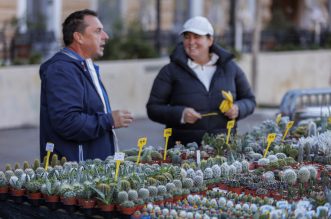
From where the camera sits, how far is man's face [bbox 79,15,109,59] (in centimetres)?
551

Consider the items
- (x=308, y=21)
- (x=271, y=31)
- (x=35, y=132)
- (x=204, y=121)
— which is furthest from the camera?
(x=308, y=21)

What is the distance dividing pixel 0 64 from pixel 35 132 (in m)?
1.27

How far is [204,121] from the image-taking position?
6418 mm

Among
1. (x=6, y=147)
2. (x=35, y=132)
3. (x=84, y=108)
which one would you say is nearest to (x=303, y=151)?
(x=84, y=108)

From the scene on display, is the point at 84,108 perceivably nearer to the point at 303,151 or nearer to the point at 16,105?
the point at 303,151

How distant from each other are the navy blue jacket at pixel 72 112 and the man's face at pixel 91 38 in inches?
3.8

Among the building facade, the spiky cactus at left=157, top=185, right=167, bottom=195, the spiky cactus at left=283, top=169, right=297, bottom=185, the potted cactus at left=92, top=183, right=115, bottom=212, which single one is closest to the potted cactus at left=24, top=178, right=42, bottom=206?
the potted cactus at left=92, top=183, right=115, bottom=212

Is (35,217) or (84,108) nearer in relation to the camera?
(35,217)

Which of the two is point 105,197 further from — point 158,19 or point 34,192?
point 158,19

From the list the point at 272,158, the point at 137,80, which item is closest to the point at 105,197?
the point at 272,158

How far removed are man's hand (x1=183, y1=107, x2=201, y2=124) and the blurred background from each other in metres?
5.87

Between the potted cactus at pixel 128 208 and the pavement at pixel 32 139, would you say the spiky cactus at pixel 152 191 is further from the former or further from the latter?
the pavement at pixel 32 139

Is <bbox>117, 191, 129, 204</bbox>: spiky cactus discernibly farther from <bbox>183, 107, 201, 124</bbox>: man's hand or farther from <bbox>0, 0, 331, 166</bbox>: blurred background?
<bbox>0, 0, 331, 166</bbox>: blurred background

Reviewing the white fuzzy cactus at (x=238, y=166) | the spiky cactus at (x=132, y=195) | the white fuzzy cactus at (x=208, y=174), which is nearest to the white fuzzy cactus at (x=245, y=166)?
the white fuzzy cactus at (x=238, y=166)
